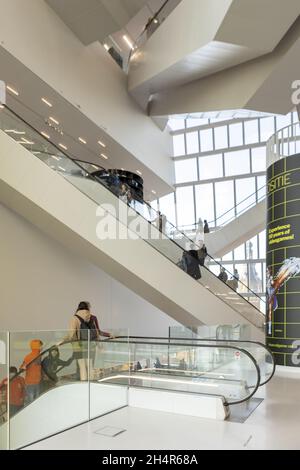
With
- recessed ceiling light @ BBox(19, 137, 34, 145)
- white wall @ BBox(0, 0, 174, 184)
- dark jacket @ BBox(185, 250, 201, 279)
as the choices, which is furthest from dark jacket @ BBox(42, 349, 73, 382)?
white wall @ BBox(0, 0, 174, 184)

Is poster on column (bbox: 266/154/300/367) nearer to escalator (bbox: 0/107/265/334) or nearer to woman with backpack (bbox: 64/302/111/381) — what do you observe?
escalator (bbox: 0/107/265/334)

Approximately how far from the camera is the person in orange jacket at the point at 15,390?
14.0 feet

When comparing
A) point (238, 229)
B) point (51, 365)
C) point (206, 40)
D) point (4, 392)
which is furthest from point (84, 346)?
point (238, 229)

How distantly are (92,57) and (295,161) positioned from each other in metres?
8.85

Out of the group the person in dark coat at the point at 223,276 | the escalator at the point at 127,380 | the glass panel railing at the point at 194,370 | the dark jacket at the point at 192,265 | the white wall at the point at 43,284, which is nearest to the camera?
the escalator at the point at 127,380

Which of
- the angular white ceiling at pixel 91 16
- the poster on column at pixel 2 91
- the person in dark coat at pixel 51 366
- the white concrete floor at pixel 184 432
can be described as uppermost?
the angular white ceiling at pixel 91 16

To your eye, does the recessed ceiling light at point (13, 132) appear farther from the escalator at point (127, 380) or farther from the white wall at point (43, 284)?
the escalator at point (127, 380)

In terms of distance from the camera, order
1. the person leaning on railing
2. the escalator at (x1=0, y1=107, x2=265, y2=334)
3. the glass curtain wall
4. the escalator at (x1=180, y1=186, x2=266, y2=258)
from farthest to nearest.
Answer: the glass curtain wall
the escalator at (x1=180, y1=186, x2=266, y2=258)
the escalator at (x1=0, y1=107, x2=265, y2=334)
the person leaning on railing

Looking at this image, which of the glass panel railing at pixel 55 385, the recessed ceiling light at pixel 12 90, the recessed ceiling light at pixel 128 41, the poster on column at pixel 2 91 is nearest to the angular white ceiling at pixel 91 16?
the recessed ceiling light at pixel 128 41

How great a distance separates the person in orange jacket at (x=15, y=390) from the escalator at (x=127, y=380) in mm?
41

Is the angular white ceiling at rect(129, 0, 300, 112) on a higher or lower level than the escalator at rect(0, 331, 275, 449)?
higher

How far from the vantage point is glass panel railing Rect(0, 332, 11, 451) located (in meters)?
4.20

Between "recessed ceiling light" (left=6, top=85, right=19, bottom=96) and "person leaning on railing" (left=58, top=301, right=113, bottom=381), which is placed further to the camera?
"recessed ceiling light" (left=6, top=85, right=19, bottom=96)

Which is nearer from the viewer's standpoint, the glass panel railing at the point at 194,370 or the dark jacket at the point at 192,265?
the glass panel railing at the point at 194,370
